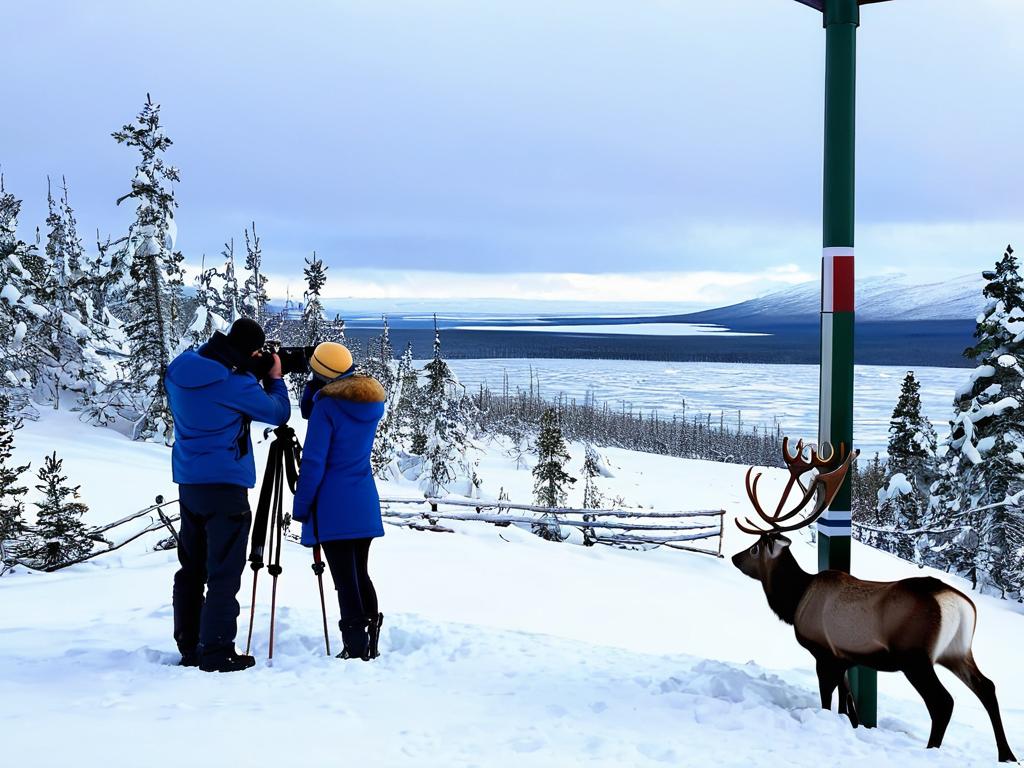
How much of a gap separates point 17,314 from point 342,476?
16.2 m

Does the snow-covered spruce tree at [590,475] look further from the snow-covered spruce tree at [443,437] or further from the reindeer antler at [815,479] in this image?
the reindeer antler at [815,479]

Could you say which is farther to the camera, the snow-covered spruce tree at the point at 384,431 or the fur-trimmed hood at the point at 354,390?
the snow-covered spruce tree at the point at 384,431

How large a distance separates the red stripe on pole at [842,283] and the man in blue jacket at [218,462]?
334cm

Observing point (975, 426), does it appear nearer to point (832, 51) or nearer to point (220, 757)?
point (832, 51)

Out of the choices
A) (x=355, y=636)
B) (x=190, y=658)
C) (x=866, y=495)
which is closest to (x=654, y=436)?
(x=866, y=495)

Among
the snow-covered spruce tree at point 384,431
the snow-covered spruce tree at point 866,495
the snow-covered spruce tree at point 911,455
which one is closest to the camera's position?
the snow-covered spruce tree at point 911,455

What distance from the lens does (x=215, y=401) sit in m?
4.73

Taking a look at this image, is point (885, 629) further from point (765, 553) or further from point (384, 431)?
point (384, 431)

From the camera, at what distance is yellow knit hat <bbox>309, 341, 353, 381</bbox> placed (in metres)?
5.03

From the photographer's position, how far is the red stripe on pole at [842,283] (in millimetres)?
4664

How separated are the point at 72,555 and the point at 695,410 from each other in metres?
132

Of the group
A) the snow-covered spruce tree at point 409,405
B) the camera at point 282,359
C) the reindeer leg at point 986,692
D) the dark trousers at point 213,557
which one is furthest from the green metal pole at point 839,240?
the snow-covered spruce tree at point 409,405

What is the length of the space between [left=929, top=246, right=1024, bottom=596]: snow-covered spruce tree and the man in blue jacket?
655 inches

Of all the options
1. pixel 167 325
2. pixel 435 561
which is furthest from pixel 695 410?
pixel 435 561
